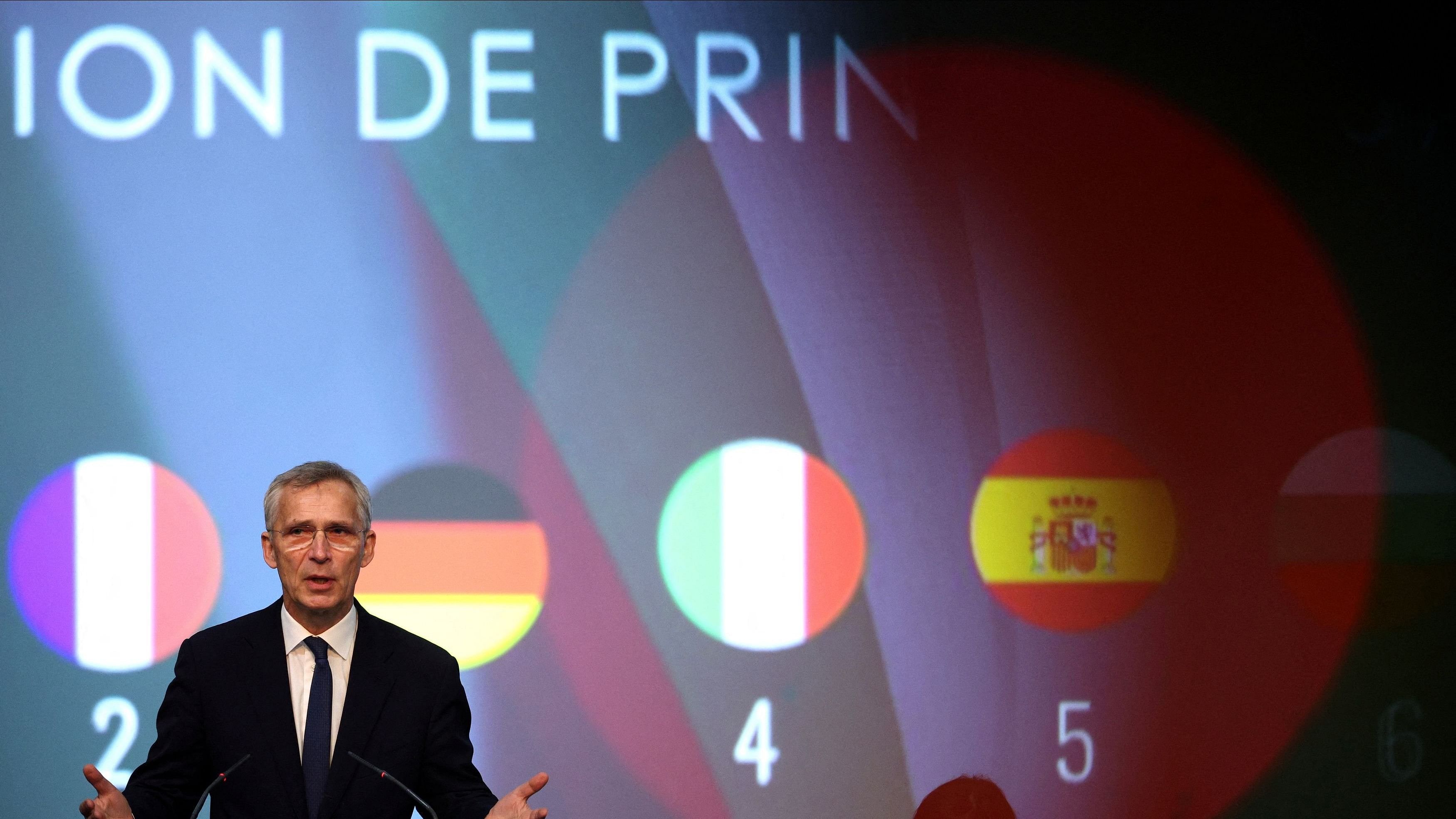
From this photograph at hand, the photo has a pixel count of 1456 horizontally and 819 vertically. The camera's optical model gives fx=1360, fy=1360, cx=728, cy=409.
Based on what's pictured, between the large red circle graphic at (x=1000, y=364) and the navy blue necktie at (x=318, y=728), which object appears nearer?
the navy blue necktie at (x=318, y=728)

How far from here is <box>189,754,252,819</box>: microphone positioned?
2.04m

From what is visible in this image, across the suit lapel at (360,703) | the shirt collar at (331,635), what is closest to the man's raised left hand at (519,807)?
the suit lapel at (360,703)

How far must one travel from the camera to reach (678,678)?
3.12 metres

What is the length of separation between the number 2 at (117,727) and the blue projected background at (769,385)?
13 millimetres

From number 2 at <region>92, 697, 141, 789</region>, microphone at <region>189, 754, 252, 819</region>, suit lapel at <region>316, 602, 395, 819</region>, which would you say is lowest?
number 2 at <region>92, 697, 141, 789</region>

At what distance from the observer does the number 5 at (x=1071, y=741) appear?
10.4 ft

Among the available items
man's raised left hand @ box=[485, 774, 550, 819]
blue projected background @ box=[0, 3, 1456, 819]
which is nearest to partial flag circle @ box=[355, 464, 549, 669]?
blue projected background @ box=[0, 3, 1456, 819]

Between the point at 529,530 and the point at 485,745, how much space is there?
493mm

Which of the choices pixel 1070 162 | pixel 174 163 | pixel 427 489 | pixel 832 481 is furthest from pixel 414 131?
pixel 1070 162

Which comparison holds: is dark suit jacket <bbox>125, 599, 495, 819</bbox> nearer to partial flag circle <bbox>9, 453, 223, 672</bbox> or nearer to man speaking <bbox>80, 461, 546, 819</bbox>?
man speaking <bbox>80, 461, 546, 819</bbox>

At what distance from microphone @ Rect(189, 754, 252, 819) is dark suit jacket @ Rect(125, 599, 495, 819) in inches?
0.5

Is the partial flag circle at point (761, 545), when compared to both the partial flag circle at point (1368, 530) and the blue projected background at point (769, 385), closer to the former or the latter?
the blue projected background at point (769, 385)

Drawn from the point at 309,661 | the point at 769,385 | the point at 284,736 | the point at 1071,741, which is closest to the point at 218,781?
the point at 284,736

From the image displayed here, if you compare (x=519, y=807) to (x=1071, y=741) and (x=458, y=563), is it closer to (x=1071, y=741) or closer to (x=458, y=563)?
(x=458, y=563)
